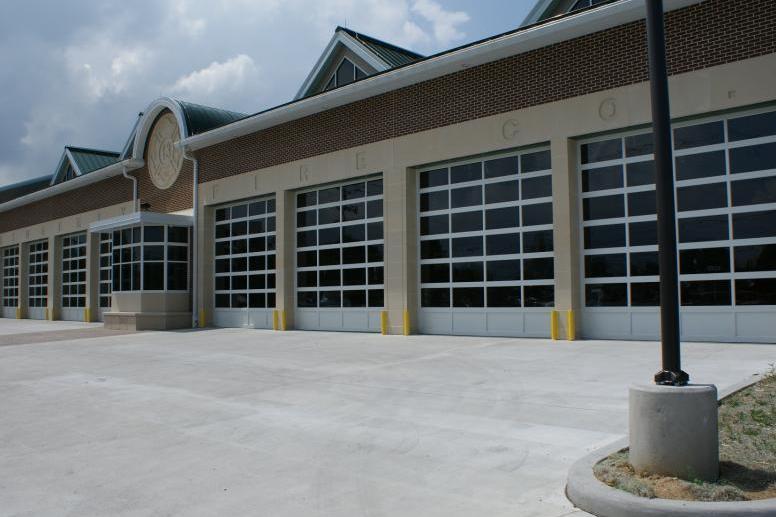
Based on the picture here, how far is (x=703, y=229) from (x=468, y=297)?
5769mm

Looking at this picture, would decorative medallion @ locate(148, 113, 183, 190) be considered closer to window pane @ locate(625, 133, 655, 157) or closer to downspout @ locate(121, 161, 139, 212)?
downspout @ locate(121, 161, 139, 212)

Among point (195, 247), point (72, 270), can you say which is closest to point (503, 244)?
point (195, 247)

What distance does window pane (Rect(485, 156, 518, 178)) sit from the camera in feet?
53.8

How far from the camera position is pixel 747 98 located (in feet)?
42.0

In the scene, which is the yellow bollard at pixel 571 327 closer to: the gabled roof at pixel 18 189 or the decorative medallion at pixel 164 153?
the decorative medallion at pixel 164 153

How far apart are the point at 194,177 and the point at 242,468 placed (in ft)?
67.8

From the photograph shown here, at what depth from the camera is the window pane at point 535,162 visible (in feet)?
51.9

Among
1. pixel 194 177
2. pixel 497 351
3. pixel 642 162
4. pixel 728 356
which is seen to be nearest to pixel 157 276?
pixel 194 177

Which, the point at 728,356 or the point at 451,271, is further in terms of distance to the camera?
the point at 451,271

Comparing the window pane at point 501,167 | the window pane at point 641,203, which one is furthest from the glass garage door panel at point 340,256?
the window pane at point 641,203

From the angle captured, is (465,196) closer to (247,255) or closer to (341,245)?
(341,245)

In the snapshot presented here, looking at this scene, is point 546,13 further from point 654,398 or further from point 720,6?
point 654,398

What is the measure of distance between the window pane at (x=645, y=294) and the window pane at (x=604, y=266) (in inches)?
16.8

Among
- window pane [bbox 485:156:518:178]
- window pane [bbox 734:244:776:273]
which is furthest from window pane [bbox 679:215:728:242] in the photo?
window pane [bbox 485:156:518:178]
